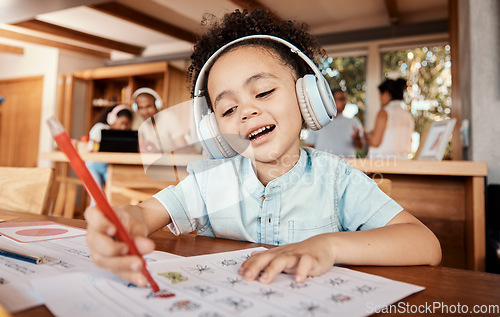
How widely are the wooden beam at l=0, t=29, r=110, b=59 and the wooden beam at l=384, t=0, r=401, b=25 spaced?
14.5ft

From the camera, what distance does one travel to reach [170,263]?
19.4 inches

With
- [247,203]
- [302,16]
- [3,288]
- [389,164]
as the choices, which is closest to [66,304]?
[3,288]

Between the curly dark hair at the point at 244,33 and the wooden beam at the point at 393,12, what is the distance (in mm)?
3165

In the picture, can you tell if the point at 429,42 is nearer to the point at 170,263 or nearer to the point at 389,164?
the point at 389,164

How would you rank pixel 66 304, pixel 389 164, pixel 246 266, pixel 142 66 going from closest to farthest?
pixel 66 304
pixel 246 266
pixel 389 164
pixel 142 66

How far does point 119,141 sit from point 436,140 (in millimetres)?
1758

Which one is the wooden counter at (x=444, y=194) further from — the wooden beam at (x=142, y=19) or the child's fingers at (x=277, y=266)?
the wooden beam at (x=142, y=19)

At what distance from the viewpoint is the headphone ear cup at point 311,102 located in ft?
2.59

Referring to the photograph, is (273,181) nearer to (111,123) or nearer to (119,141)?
(119,141)

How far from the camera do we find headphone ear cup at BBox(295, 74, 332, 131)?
789 mm

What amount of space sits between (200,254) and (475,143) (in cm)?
148

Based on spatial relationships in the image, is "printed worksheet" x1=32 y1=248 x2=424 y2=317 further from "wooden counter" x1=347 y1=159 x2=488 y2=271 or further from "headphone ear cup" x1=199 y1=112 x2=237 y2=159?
"wooden counter" x1=347 y1=159 x2=488 y2=271

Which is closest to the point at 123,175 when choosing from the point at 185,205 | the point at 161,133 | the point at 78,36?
the point at 161,133

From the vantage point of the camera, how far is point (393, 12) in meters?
4.04
